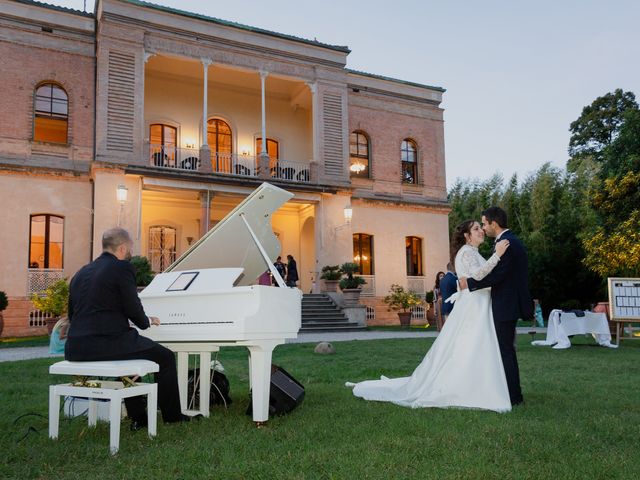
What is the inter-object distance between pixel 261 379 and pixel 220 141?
15.7 meters

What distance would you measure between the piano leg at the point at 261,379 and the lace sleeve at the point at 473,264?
1.92m

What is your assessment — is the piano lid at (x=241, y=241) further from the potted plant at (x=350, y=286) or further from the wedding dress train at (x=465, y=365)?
the potted plant at (x=350, y=286)

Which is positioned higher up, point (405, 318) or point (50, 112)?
point (50, 112)

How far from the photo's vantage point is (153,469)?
122 inches

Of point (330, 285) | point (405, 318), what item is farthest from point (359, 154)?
point (405, 318)

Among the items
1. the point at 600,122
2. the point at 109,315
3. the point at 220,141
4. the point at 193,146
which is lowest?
the point at 109,315

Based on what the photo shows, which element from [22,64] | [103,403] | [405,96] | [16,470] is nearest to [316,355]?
[103,403]

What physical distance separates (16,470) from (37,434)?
892 millimetres

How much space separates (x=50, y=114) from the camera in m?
16.0

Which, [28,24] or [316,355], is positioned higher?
[28,24]

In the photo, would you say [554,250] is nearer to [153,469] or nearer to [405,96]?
[405,96]

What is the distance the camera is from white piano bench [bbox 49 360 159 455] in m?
3.57

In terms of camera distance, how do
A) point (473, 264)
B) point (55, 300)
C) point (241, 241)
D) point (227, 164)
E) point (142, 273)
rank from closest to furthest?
point (473, 264) < point (241, 241) < point (142, 273) < point (55, 300) < point (227, 164)

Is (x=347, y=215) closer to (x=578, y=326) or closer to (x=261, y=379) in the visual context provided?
(x=578, y=326)
